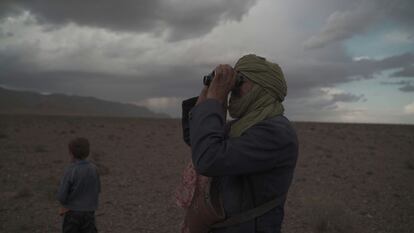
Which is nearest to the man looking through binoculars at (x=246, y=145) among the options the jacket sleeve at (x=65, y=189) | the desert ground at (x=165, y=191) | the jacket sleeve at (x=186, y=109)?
the jacket sleeve at (x=186, y=109)

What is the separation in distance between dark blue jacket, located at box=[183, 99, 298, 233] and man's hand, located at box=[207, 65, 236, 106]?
6 cm

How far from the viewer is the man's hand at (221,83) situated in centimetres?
241

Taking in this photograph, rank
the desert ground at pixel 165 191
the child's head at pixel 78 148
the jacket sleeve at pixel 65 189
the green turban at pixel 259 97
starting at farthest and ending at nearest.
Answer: the desert ground at pixel 165 191
the child's head at pixel 78 148
the jacket sleeve at pixel 65 189
the green turban at pixel 259 97

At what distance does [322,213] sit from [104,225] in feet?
14.0

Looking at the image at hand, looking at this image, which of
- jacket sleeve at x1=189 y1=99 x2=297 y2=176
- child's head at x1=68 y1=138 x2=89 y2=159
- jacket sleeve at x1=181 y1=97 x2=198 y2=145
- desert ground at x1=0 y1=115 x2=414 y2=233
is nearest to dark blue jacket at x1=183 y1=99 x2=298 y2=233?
jacket sleeve at x1=189 y1=99 x2=297 y2=176

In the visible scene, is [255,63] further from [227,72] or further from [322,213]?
[322,213]

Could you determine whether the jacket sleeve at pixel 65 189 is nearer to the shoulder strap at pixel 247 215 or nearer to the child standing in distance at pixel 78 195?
the child standing in distance at pixel 78 195

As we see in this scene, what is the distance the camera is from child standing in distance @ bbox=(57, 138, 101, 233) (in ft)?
16.0

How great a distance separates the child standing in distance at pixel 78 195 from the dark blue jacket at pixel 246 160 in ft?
9.54

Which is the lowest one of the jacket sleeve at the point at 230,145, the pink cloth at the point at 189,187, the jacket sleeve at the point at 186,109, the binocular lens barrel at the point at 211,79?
the pink cloth at the point at 189,187

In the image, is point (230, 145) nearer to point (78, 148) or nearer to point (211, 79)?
point (211, 79)

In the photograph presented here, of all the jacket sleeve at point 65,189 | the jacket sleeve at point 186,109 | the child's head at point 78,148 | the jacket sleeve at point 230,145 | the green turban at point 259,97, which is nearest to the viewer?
the jacket sleeve at point 230,145

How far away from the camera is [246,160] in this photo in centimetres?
223

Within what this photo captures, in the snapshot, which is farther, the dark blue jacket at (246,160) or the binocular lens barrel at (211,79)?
the binocular lens barrel at (211,79)
